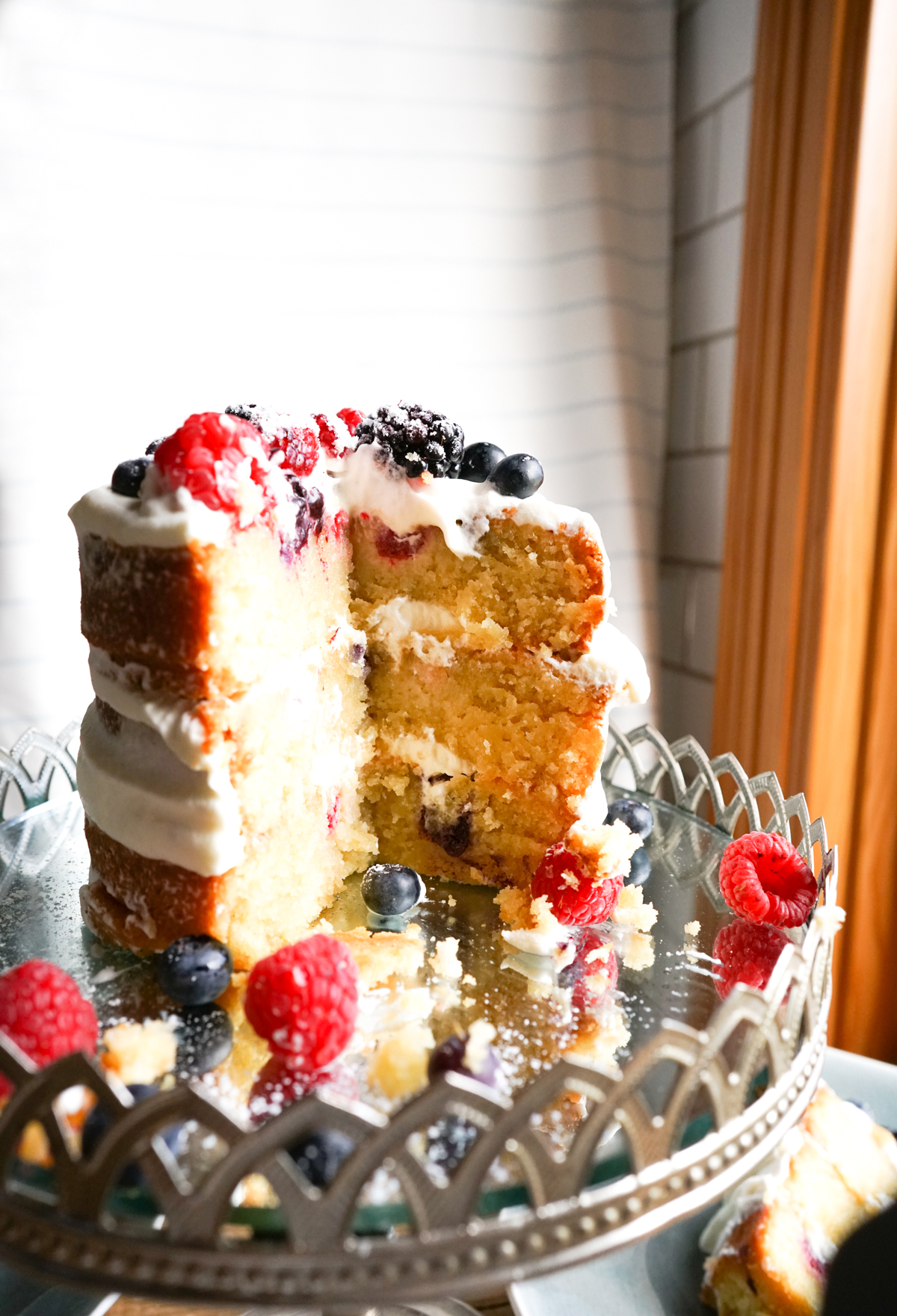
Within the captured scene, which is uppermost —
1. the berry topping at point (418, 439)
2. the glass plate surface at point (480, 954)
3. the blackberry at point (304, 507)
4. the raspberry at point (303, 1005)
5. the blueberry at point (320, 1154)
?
the berry topping at point (418, 439)

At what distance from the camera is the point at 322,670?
142cm

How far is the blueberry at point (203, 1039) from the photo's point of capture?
0.97m

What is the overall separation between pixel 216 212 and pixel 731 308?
104 cm

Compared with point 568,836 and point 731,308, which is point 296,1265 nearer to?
point 568,836

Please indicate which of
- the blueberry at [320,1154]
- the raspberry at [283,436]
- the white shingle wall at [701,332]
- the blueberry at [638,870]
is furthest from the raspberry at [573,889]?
the white shingle wall at [701,332]

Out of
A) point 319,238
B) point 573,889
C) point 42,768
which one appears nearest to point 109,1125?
point 573,889

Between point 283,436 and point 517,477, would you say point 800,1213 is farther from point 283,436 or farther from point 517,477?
A: point 283,436

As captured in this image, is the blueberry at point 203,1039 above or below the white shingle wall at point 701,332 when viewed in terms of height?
below

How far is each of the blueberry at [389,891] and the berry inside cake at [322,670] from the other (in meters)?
0.10

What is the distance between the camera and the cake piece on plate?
3.52ft

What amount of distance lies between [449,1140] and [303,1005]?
182mm

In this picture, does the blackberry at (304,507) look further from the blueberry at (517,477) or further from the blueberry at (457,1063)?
the blueberry at (457,1063)

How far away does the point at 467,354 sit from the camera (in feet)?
6.75

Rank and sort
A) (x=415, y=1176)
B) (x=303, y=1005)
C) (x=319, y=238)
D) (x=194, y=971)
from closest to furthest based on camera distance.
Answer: (x=415, y=1176) → (x=303, y=1005) → (x=194, y=971) → (x=319, y=238)
